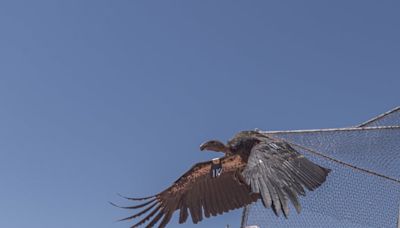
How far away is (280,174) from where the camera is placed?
15.7 feet

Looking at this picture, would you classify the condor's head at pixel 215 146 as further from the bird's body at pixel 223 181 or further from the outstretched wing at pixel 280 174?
the outstretched wing at pixel 280 174

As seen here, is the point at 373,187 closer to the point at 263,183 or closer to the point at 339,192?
the point at 339,192

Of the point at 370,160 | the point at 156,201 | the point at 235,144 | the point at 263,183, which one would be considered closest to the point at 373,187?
the point at 370,160

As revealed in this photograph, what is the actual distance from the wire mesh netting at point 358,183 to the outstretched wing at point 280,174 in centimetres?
26

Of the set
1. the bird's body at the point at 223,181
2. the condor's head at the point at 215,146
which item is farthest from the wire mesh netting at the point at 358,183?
the condor's head at the point at 215,146

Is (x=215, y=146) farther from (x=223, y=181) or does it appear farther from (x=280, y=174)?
(x=280, y=174)

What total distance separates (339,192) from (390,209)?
485 mm

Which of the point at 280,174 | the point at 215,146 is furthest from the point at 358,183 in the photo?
the point at 280,174

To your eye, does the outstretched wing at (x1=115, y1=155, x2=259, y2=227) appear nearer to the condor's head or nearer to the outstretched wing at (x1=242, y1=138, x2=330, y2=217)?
the condor's head

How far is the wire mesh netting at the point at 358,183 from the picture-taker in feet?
20.0

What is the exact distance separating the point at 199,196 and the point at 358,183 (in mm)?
2027

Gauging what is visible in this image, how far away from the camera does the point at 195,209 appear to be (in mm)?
7602

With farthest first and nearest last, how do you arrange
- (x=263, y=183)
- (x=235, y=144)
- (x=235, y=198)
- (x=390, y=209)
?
(x=235, y=198) → (x=235, y=144) → (x=390, y=209) → (x=263, y=183)

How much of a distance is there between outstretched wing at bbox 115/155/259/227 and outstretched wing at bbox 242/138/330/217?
1.49 meters
